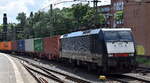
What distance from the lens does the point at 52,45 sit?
39375 millimetres

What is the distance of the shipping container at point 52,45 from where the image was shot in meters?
36.1

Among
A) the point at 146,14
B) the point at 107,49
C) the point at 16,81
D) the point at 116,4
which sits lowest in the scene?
the point at 16,81

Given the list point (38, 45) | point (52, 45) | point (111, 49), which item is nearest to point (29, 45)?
point (38, 45)

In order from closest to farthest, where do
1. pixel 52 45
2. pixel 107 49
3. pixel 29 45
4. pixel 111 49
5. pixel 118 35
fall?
pixel 107 49, pixel 111 49, pixel 118 35, pixel 52 45, pixel 29 45

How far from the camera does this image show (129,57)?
808 inches

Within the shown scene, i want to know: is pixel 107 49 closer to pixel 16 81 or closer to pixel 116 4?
pixel 16 81

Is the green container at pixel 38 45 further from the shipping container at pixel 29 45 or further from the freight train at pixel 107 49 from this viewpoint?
the freight train at pixel 107 49

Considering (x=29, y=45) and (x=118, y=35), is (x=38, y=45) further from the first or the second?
(x=118, y=35)

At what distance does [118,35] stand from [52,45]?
1897cm

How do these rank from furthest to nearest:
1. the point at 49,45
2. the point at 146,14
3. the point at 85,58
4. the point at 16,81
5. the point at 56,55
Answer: the point at 146,14
the point at 49,45
the point at 56,55
the point at 85,58
the point at 16,81

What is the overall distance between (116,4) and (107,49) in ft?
296

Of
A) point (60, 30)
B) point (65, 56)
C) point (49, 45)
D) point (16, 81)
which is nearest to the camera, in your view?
point (16, 81)

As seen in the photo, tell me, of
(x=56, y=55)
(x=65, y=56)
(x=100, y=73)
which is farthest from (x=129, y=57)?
(x=56, y=55)

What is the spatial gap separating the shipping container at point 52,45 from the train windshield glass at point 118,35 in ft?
47.2
